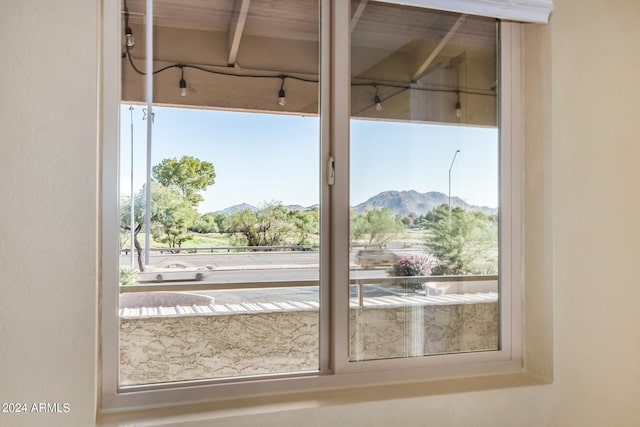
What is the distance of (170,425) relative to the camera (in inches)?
61.4

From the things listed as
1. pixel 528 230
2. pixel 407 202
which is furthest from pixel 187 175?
pixel 528 230

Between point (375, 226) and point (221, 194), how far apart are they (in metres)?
0.58

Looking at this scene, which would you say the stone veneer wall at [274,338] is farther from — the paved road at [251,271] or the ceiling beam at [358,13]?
the ceiling beam at [358,13]

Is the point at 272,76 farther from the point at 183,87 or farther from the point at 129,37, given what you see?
the point at 129,37

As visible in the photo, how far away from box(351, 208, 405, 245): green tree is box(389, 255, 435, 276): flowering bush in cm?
10

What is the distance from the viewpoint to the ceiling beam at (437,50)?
200 cm

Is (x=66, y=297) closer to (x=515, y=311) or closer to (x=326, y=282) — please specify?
(x=326, y=282)

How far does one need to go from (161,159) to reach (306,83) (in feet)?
1.88

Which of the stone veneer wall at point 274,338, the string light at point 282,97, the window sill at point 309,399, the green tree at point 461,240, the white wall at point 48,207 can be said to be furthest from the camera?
the green tree at point 461,240

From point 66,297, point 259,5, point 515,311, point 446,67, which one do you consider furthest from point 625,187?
point 66,297

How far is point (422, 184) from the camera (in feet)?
6.55

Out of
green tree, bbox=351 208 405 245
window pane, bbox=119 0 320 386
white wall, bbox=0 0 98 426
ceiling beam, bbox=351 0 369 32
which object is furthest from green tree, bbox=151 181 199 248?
ceiling beam, bbox=351 0 369 32

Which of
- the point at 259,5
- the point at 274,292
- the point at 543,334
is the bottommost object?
the point at 543,334

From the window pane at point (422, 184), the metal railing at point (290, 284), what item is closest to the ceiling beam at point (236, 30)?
the window pane at point (422, 184)
